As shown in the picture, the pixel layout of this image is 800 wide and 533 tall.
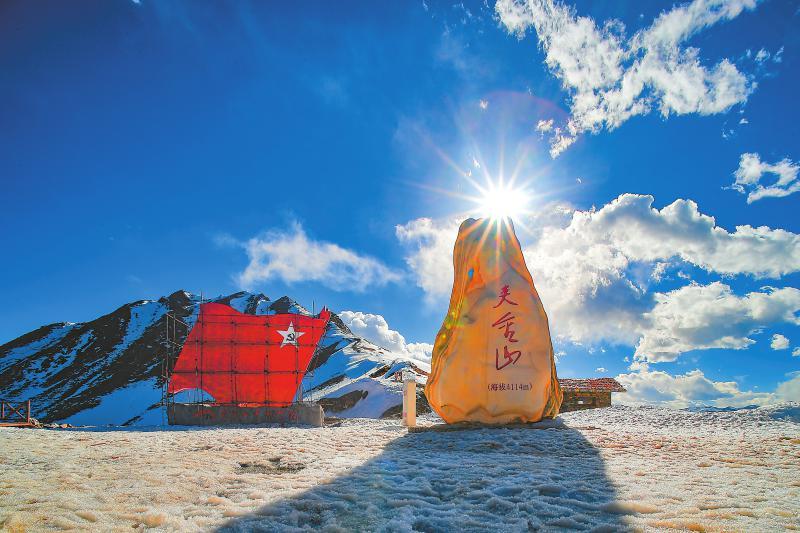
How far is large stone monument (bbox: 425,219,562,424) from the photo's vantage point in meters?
12.4

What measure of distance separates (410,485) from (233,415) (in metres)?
18.4

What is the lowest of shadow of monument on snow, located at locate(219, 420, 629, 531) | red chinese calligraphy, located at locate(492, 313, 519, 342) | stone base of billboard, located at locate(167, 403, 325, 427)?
stone base of billboard, located at locate(167, 403, 325, 427)

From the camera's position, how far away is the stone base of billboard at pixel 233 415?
21.6 metres

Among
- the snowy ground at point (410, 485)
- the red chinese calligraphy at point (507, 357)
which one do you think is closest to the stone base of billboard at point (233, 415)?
the snowy ground at point (410, 485)

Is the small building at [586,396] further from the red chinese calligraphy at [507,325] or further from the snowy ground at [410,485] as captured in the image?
the snowy ground at [410,485]

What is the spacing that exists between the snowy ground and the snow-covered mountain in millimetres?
35382

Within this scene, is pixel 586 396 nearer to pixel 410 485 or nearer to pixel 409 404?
pixel 409 404

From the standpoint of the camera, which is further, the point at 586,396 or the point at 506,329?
the point at 586,396

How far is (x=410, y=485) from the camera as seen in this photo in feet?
18.7

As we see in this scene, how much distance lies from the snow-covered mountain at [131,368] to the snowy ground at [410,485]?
35.4m

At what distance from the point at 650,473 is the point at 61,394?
136 meters

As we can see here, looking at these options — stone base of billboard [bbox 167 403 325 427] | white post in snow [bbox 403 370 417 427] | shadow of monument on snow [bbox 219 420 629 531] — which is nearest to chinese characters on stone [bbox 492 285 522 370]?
white post in snow [bbox 403 370 417 427]

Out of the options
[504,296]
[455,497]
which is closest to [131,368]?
[504,296]

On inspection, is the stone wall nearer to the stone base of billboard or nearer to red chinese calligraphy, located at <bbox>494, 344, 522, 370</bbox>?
the stone base of billboard
